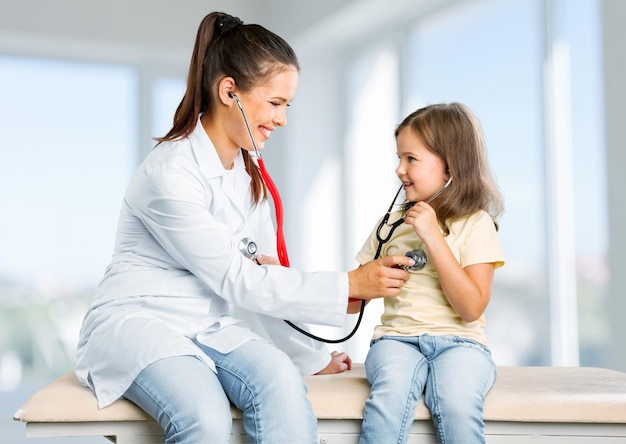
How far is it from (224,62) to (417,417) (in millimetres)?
806

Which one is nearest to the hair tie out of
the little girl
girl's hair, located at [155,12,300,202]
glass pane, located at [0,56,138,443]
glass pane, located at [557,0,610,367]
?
girl's hair, located at [155,12,300,202]

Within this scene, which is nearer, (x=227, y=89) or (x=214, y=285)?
(x=214, y=285)

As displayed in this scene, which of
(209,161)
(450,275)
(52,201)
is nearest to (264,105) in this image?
(209,161)

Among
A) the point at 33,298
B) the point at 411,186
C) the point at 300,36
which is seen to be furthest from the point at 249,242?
the point at 33,298

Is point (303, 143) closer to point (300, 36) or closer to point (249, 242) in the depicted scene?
point (300, 36)

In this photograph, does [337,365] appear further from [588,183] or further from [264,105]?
[588,183]

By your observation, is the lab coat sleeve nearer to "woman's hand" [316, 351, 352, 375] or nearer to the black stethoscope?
the black stethoscope

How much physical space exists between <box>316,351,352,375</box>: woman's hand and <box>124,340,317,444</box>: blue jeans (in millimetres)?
351

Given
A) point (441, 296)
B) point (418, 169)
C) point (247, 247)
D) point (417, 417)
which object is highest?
point (418, 169)

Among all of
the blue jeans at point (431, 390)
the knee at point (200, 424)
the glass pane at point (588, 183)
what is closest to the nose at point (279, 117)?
the blue jeans at point (431, 390)

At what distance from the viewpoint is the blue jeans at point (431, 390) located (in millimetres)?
1350

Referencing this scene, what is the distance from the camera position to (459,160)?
5.49 ft

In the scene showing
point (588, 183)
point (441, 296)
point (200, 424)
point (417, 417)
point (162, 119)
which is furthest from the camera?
point (162, 119)

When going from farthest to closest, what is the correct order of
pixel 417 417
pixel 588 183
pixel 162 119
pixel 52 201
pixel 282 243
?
pixel 162 119 < pixel 52 201 < pixel 588 183 < pixel 282 243 < pixel 417 417
